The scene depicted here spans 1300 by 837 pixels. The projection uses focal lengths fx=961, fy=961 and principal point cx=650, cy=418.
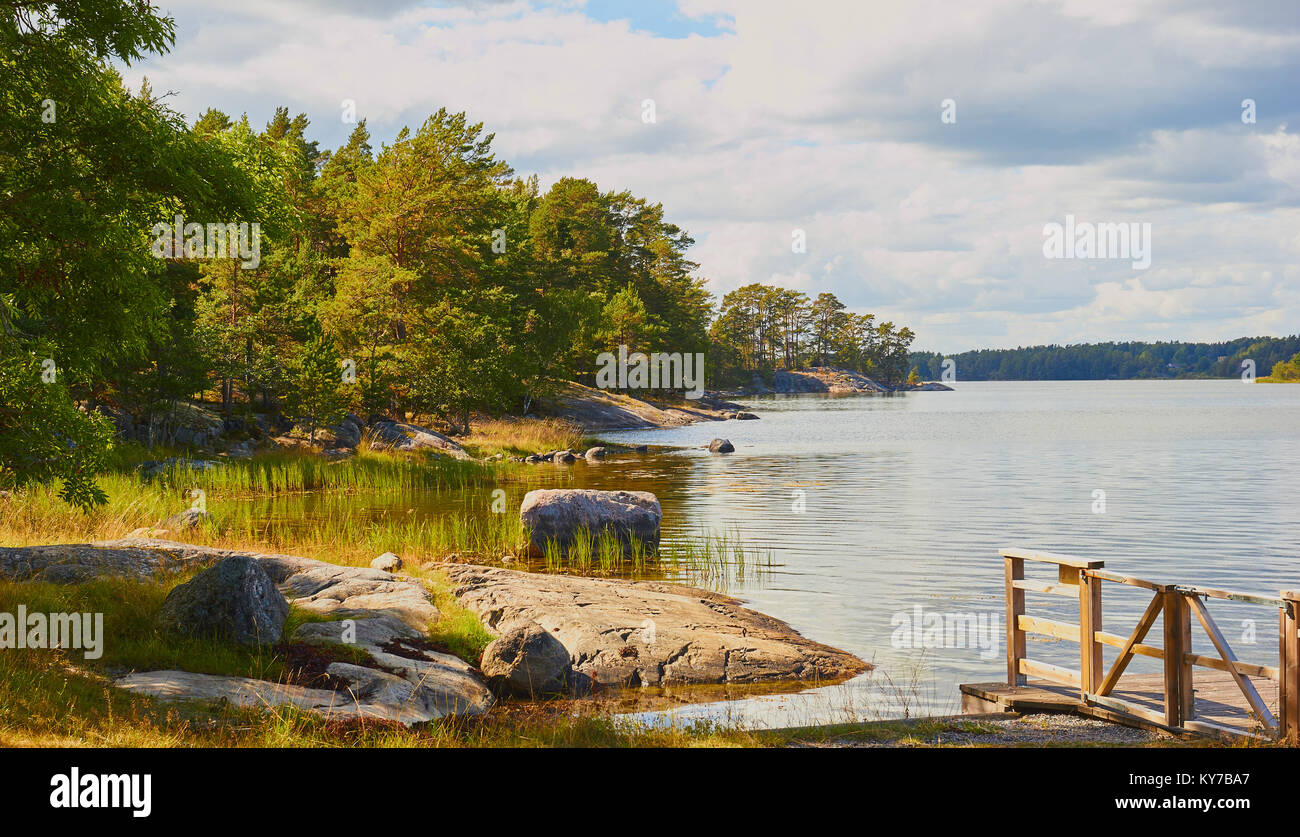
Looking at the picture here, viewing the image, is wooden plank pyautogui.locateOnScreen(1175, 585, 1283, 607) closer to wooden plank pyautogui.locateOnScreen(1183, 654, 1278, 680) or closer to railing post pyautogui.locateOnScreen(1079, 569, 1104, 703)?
wooden plank pyautogui.locateOnScreen(1183, 654, 1278, 680)

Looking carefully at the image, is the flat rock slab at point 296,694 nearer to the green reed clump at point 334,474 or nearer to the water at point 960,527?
the water at point 960,527

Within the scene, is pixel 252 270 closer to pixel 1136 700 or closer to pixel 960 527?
pixel 960 527

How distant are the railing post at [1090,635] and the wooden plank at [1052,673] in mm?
338

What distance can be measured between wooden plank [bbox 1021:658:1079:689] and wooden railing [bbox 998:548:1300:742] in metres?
0.01

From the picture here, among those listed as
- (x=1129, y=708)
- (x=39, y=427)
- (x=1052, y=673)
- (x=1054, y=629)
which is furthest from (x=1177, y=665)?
(x=39, y=427)

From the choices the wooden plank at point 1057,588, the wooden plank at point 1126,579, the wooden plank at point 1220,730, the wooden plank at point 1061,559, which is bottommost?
the wooden plank at point 1220,730

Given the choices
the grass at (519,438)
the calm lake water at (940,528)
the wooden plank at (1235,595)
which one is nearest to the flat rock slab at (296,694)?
the calm lake water at (940,528)

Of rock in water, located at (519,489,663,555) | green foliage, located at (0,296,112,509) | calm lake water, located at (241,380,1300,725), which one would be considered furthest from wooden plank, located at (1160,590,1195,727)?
rock in water, located at (519,489,663,555)

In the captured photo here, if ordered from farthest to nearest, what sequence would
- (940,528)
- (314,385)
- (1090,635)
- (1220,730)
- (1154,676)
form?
(314,385)
(940,528)
(1154,676)
(1090,635)
(1220,730)

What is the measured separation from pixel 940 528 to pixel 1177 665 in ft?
61.1

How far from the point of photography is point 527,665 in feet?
41.8

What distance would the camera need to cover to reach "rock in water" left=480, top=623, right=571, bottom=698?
12641 millimetres

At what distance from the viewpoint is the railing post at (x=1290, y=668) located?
8.73 m
